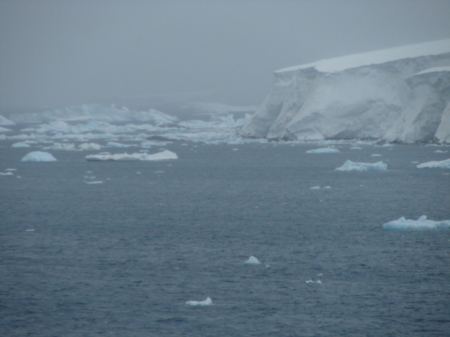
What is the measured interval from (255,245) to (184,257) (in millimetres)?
1392

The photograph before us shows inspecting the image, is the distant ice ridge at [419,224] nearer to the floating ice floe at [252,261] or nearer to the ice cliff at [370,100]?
the floating ice floe at [252,261]

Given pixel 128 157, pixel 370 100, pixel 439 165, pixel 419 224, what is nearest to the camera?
pixel 419 224

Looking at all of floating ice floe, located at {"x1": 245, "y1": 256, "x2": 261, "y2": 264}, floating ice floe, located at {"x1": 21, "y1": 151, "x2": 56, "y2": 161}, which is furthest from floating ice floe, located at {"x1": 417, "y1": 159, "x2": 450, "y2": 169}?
floating ice floe, located at {"x1": 21, "y1": 151, "x2": 56, "y2": 161}

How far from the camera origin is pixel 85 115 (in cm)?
6328

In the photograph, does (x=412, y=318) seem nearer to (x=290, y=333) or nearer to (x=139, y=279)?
(x=290, y=333)

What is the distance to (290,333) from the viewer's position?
6.61 m

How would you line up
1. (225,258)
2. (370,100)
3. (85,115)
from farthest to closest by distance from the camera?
1. (85,115)
2. (370,100)
3. (225,258)

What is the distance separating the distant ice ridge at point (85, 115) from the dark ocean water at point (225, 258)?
43770 millimetres

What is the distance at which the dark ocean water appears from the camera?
7004mm

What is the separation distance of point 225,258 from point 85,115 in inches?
2201

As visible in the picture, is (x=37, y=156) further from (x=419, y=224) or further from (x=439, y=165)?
(x=419, y=224)

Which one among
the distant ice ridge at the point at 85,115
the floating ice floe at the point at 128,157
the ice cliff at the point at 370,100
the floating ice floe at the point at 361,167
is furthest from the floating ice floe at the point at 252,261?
the distant ice ridge at the point at 85,115

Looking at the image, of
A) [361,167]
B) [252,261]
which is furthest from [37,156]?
[252,261]

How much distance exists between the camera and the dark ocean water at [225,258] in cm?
700
